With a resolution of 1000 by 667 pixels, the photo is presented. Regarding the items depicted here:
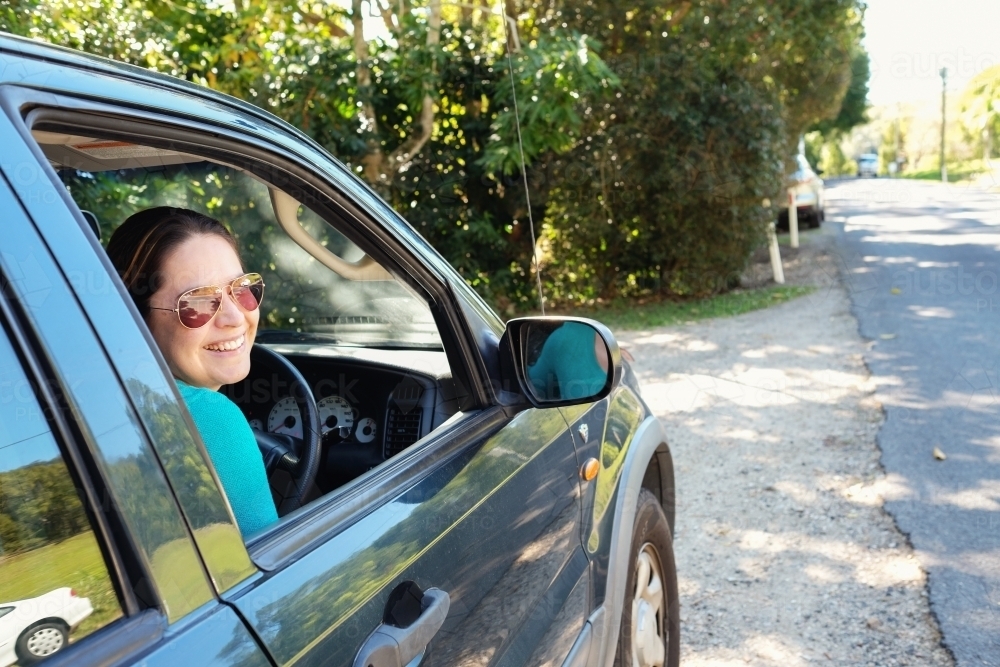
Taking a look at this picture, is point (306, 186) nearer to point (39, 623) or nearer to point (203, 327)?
point (203, 327)

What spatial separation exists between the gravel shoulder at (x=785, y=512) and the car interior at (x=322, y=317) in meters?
1.70

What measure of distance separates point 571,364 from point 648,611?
1.05 metres

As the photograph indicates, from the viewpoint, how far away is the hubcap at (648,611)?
2.55 m

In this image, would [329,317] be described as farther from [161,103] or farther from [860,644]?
[860,644]

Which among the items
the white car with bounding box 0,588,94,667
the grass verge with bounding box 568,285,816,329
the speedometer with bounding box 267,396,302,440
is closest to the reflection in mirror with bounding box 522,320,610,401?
the speedometer with bounding box 267,396,302,440

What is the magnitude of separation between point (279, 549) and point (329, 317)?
1.54 meters

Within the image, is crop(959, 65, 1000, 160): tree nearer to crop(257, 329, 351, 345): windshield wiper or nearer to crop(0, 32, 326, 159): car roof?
crop(257, 329, 351, 345): windshield wiper

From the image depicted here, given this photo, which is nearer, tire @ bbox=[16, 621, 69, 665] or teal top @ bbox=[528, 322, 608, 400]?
tire @ bbox=[16, 621, 69, 665]

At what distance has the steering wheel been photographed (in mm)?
1942

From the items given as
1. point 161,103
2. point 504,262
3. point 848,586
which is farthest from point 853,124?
point 161,103

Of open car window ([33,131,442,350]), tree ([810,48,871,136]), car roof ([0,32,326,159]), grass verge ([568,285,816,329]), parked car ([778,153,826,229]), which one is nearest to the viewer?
car roof ([0,32,326,159])

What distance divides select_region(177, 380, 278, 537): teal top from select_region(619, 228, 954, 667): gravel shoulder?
2271 mm

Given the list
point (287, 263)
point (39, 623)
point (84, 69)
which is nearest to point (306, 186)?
point (84, 69)

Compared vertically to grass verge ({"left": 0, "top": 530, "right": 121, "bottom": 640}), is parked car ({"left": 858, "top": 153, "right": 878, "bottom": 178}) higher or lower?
lower
